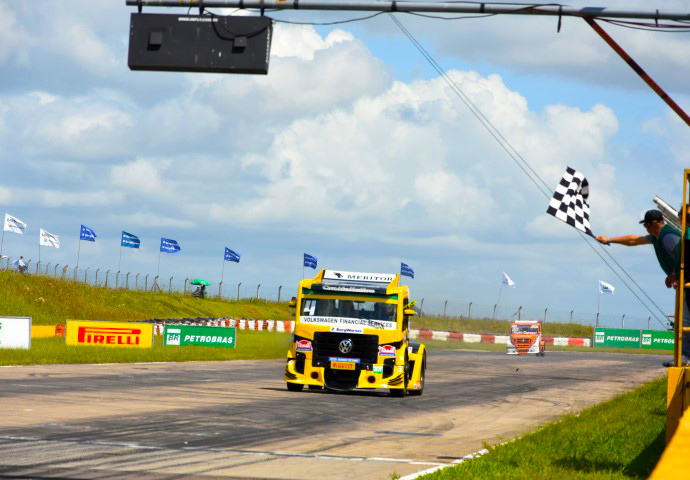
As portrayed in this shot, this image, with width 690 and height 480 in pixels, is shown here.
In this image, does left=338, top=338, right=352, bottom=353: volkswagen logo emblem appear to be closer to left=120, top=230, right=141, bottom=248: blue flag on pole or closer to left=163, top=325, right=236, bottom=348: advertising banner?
left=163, top=325, right=236, bottom=348: advertising banner

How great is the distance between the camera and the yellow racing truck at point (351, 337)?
22.2m

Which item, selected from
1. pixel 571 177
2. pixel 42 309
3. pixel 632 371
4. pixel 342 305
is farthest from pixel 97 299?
pixel 571 177

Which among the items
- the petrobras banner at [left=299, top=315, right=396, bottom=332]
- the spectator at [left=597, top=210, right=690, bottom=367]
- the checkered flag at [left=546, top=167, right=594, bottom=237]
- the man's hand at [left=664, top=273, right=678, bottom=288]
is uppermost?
the checkered flag at [left=546, top=167, right=594, bottom=237]

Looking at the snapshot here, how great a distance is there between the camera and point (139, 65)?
38.7 feet

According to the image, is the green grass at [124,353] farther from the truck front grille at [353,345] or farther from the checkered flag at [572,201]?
the checkered flag at [572,201]

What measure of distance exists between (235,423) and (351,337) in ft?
22.2

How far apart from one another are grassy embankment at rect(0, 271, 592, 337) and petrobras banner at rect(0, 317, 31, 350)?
70.1 feet

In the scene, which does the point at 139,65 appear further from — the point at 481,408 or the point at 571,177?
the point at 481,408

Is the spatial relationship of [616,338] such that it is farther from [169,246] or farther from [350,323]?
[350,323]

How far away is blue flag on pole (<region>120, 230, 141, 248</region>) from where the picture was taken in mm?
76625

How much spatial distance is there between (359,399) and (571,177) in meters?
8.49

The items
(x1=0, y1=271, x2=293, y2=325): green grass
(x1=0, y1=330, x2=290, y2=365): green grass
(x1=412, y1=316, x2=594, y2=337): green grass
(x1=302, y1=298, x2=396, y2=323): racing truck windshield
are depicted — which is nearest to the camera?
(x1=302, y1=298, x2=396, y2=323): racing truck windshield

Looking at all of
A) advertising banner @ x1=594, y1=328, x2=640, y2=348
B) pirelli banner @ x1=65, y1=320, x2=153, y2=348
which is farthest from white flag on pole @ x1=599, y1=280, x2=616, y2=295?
pirelli banner @ x1=65, y1=320, x2=153, y2=348

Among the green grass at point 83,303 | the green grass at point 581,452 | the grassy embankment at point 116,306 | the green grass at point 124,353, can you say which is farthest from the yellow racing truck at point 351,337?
the green grass at point 83,303
